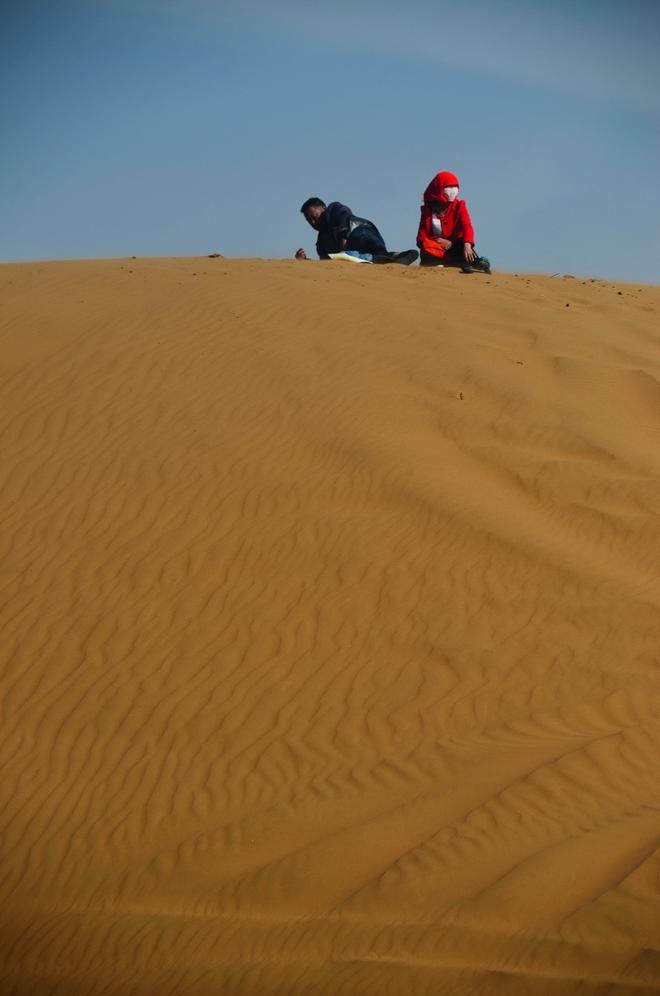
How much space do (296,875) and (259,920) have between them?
0.22 m

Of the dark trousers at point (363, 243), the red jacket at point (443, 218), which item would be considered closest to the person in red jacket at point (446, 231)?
the red jacket at point (443, 218)

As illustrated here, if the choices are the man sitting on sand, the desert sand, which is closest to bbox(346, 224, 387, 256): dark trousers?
the man sitting on sand

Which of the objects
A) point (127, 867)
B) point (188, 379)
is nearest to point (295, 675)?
point (127, 867)

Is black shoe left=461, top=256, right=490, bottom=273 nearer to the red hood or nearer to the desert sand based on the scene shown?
the red hood

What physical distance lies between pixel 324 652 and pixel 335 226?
27.7 feet

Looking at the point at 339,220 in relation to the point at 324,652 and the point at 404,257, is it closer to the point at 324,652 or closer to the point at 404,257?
the point at 404,257

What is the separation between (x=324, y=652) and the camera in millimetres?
5375

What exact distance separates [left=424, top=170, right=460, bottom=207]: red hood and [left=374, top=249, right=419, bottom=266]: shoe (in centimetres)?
58

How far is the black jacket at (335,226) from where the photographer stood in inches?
505

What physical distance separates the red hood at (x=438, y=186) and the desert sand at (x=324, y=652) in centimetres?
359

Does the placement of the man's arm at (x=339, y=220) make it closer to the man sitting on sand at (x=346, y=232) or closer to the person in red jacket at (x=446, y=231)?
the man sitting on sand at (x=346, y=232)

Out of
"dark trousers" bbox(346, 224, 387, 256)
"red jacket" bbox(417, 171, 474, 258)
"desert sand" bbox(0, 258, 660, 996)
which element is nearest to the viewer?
"desert sand" bbox(0, 258, 660, 996)

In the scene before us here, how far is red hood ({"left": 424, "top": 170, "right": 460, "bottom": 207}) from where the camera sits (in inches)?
496

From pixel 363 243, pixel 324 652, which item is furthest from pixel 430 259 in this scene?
pixel 324 652
